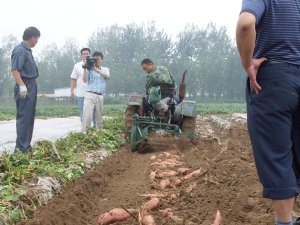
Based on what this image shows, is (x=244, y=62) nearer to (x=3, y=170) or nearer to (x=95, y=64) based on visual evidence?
(x=3, y=170)

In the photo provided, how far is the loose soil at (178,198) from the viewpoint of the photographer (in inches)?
131

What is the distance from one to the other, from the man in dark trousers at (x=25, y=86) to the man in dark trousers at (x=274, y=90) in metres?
4.14

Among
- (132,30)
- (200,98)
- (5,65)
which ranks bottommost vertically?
(200,98)

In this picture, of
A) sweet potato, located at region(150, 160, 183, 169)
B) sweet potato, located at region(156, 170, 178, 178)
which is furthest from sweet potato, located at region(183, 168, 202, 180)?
sweet potato, located at region(150, 160, 183, 169)

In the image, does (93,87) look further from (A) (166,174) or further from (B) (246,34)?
(B) (246,34)

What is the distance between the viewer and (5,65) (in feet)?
223

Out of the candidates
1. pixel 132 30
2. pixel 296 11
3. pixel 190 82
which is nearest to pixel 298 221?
pixel 296 11

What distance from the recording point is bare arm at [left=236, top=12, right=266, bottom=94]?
230cm

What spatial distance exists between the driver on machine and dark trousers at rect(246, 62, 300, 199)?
16.8ft

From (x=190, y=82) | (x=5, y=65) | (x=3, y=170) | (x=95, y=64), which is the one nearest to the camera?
(x=3, y=170)

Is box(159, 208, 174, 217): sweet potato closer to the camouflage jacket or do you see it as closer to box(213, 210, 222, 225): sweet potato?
box(213, 210, 222, 225): sweet potato

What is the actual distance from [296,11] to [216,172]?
2.74m

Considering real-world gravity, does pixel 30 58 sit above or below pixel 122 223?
above

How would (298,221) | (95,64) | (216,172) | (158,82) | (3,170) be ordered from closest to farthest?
1. (298,221)
2. (3,170)
3. (216,172)
4. (158,82)
5. (95,64)
